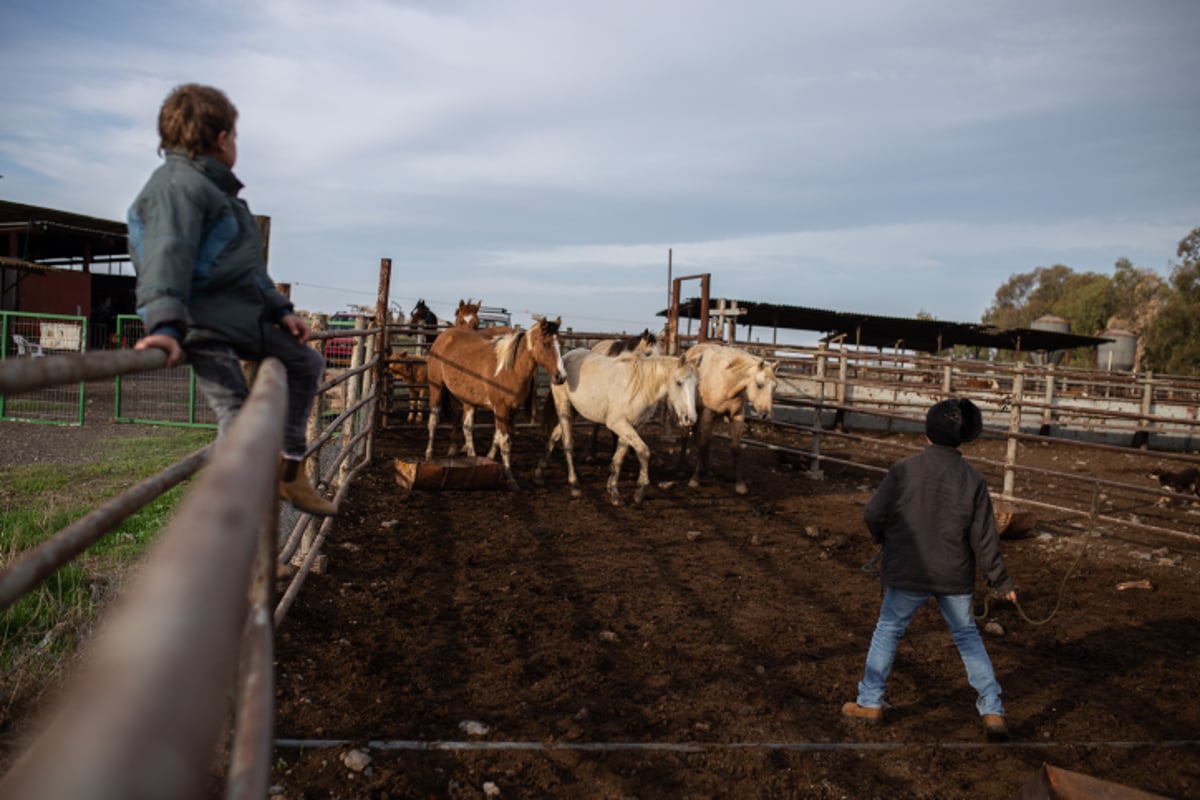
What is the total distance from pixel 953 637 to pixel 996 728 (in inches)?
17.4

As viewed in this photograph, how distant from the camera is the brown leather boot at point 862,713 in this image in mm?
3855

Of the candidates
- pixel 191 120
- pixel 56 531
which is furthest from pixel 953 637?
pixel 56 531

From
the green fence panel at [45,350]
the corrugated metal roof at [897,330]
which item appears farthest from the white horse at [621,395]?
the corrugated metal roof at [897,330]

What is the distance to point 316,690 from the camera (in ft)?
11.9

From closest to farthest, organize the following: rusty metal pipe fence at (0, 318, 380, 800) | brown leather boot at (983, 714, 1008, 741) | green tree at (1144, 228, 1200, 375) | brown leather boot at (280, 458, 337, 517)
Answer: rusty metal pipe fence at (0, 318, 380, 800) < brown leather boot at (280, 458, 337, 517) < brown leather boot at (983, 714, 1008, 741) < green tree at (1144, 228, 1200, 375)

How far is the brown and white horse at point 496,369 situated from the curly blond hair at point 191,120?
6476 mm

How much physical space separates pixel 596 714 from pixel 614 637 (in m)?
0.96

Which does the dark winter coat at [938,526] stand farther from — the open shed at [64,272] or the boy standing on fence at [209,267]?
the open shed at [64,272]

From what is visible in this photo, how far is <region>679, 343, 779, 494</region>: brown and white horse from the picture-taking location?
9.60 m

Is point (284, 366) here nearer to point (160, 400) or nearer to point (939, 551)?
point (939, 551)

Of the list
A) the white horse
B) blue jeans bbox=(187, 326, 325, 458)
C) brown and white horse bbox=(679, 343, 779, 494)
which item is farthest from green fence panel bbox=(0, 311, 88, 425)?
blue jeans bbox=(187, 326, 325, 458)

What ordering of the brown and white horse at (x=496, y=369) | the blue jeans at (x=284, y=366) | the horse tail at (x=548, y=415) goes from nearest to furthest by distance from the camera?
the blue jeans at (x=284, y=366) < the brown and white horse at (x=496, y=369) < the horse tail at (x=548, y=415)

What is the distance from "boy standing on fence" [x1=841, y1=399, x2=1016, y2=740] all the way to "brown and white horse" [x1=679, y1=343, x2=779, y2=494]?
5396 mm

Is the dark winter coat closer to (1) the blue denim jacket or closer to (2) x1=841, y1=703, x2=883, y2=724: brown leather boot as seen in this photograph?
(2) x1=841, y1=703, x2=883, y2=724: brown leather boot
